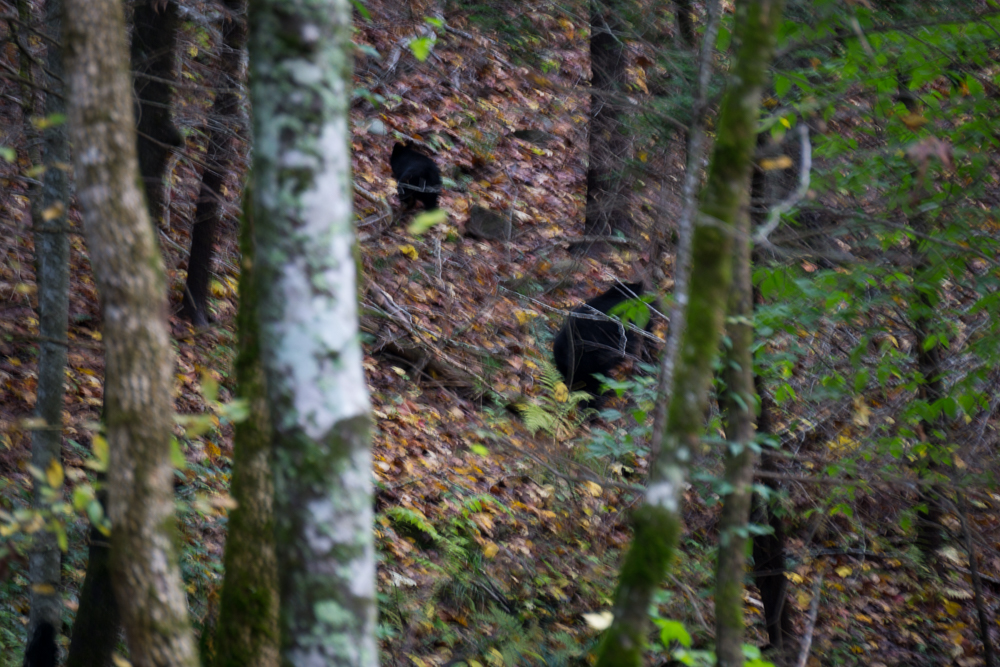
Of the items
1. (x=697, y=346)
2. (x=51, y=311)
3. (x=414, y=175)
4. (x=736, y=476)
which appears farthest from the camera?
(x=414, y=175)

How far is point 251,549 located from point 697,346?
204 cm

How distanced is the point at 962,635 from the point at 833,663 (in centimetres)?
183

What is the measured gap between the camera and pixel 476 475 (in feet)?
25.9

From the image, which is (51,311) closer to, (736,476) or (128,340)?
(128,340)

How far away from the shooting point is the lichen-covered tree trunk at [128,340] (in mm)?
2334

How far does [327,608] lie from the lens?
204cm

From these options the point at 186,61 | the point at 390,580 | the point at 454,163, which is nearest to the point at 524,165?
the point at 454,163

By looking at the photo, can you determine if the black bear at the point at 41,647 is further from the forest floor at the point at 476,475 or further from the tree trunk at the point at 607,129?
the tree trunk at the point at 607,129

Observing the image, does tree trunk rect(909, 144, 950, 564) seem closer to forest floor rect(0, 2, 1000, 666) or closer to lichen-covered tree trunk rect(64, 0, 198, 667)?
forest floor rect(0, 2, 1000, 666)

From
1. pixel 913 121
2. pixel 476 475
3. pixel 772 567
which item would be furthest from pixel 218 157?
pixel 772 567

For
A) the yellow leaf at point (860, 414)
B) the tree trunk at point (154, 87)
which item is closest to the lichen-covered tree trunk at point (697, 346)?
the yellow leaf at point (860, 414)

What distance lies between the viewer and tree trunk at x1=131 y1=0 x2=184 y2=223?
516 centimetres

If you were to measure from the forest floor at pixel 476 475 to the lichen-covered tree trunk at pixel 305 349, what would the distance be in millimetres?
2163

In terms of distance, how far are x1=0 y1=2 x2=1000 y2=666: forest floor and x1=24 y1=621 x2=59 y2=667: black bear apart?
169 mm
